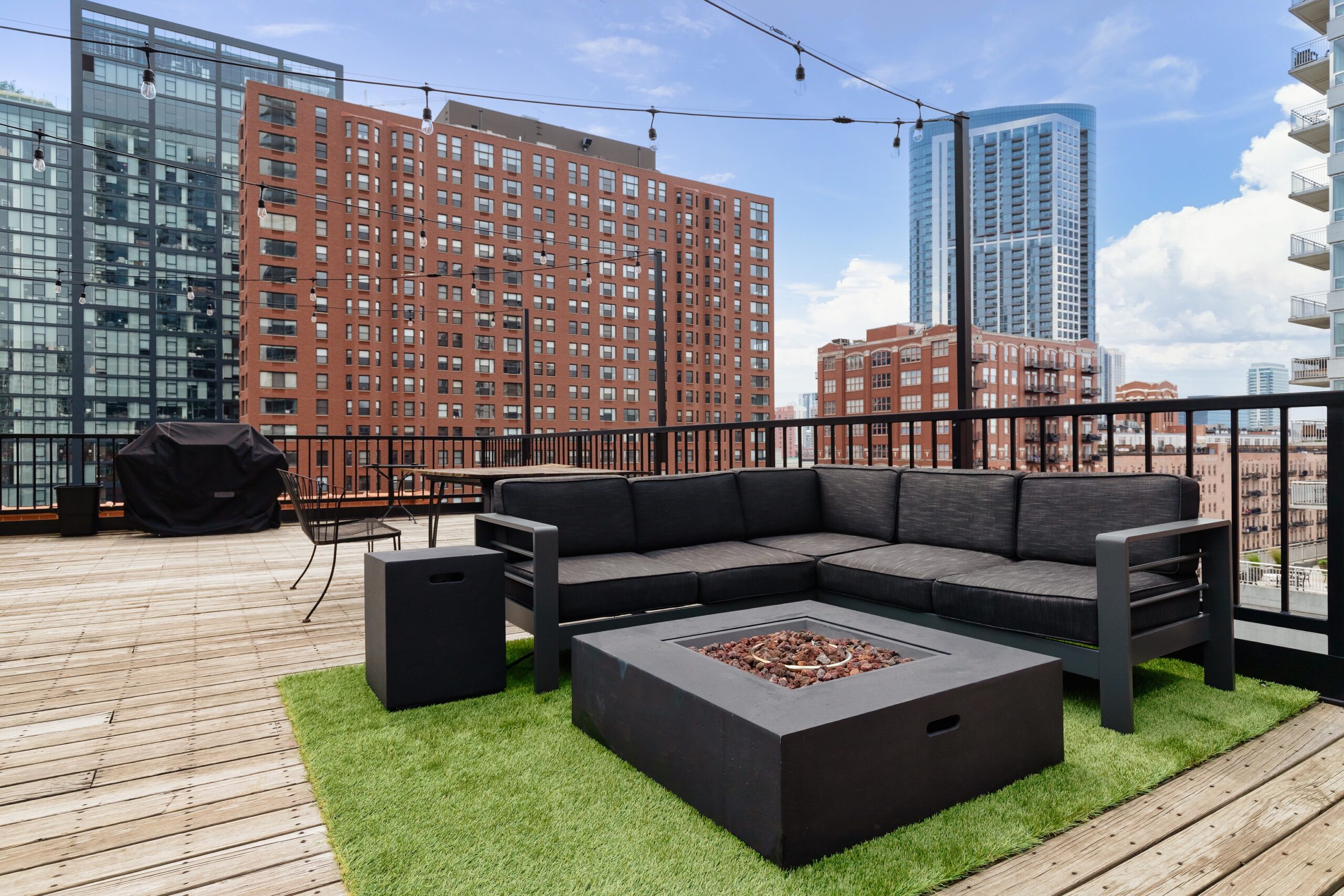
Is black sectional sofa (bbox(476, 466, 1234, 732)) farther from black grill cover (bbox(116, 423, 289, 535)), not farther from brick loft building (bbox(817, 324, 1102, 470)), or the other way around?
brick loft building (bbox(817, 324, 1102, 470))

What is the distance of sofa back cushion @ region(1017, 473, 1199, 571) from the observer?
A: 2383 millimetres

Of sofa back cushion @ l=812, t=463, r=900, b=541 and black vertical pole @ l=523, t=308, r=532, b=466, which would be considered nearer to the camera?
sofa back cushion @ l=812, t=463, r=900, b=541

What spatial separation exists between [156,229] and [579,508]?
6399 centimetres

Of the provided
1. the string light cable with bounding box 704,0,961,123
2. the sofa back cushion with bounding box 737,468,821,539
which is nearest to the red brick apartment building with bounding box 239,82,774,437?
the string light cable with bounding box 704,0,961,123

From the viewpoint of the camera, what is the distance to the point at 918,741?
151cm

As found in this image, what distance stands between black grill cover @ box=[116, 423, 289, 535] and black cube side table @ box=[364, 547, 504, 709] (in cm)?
496

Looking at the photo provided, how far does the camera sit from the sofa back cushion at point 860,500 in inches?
132

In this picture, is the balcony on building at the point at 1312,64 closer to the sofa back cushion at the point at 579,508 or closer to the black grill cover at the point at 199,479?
the sofa back cushion at the point at 579,508

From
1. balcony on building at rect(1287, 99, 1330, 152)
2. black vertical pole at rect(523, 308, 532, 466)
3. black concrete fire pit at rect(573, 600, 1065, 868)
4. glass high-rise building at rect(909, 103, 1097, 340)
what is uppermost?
balcony on building at rect(1287, 99, 1330, 152)

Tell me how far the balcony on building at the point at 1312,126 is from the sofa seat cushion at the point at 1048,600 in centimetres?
3714

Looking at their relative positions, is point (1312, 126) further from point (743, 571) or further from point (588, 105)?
point (743, 571)

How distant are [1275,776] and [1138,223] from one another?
54.4 metres

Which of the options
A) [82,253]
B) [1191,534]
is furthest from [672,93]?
[82,253]

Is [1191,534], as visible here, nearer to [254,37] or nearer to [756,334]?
[756,334]
